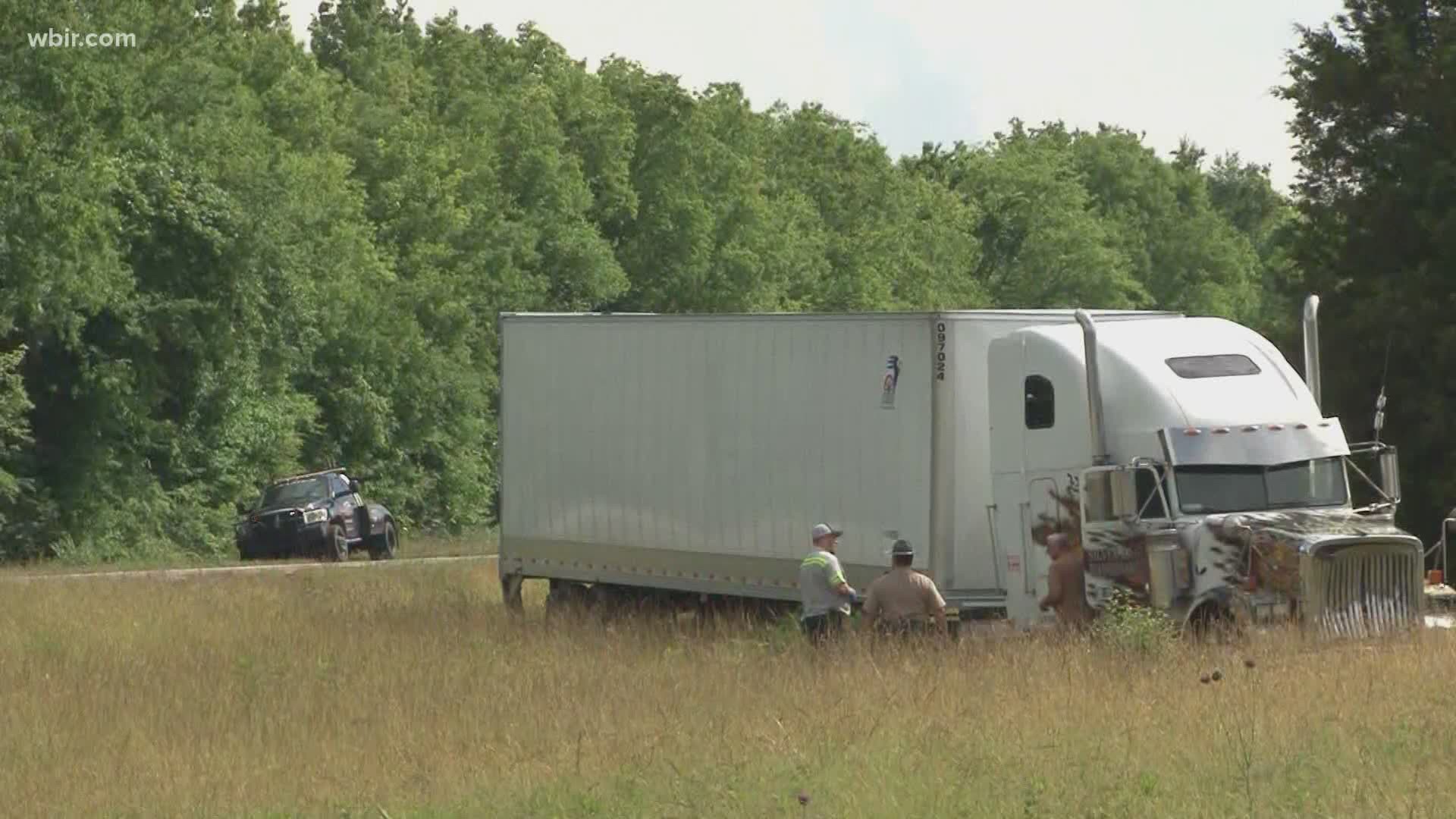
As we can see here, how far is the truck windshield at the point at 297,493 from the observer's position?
4688cm

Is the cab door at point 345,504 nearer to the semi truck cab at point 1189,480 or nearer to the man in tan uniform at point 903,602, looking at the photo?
the semi truck cab at point 1189,480

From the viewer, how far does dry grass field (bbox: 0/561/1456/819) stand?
488 inches

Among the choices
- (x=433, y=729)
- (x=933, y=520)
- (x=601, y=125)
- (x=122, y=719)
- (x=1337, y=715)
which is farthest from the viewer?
(x=601, y=125)

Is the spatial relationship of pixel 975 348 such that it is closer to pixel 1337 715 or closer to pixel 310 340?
pixel 1337 715

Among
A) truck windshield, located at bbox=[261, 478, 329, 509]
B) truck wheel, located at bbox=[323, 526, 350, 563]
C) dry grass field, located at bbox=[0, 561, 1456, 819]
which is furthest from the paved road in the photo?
dry grass field, located at bbox=[0, 561, 1456, 819]

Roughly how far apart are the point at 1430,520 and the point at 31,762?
24.4 metres

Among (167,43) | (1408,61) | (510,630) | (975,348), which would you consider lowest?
(510,630)

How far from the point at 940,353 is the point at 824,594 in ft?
10.00

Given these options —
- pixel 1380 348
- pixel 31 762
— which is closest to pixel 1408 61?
pixel 1380 348

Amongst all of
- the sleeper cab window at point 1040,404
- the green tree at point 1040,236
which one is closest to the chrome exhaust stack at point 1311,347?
the sleeper cab window at point 1040,404

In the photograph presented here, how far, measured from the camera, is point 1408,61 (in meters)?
36.2

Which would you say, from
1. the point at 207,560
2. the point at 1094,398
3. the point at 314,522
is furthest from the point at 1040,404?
the point at 207,560

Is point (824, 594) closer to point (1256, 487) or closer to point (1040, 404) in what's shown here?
point (1040, 404)

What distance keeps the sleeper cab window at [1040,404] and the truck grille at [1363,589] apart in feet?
9.28
